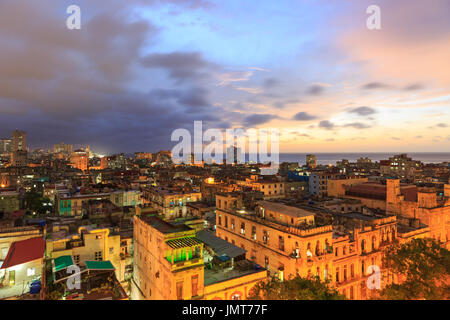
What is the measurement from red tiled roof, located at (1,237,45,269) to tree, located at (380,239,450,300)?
34.0 metres

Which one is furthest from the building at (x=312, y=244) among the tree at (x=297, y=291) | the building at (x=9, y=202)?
the building at (x=9, y=202)

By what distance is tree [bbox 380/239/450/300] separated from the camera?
25266mm

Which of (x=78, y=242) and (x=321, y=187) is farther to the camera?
(x=321, y=187)

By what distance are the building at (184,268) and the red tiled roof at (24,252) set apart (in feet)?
33.8

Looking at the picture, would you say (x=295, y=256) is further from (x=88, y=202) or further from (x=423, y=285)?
(x=88, y=202)

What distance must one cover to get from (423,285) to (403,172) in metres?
153

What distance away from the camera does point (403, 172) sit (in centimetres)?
15262

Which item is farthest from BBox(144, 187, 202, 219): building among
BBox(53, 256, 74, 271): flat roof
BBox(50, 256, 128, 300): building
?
BBox(50, 256, 128, 300): building

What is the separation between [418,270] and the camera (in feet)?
93.8

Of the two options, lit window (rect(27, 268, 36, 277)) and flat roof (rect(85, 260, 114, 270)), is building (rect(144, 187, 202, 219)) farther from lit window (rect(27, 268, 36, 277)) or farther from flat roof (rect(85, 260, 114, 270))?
lit window (rect(27, 268, 36, 277))

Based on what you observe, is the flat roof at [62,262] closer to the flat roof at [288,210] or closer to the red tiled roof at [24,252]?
the red tiled roof at [24,252]

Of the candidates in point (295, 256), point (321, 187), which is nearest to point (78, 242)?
point (295, 256)

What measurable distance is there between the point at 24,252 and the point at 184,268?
1597cm

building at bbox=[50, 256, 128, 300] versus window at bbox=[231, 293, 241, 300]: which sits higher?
building at bbox=[50, 256, 128, 300]
